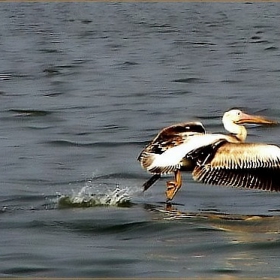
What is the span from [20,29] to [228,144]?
2531cm

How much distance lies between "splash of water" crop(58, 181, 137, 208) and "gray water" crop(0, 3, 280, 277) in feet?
0.04

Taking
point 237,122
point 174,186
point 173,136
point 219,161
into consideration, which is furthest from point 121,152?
point 219,161

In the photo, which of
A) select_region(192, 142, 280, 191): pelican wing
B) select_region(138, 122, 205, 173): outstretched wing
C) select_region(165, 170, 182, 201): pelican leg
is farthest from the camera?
select_region(165, 170, 182, 201): pelican leg

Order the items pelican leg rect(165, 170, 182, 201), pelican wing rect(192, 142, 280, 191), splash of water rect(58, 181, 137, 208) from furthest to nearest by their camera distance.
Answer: splash of water rect(58, 181, 137, 208)
pelican leg rect(165, 170, 182, 201)
pelican wing rect(192, 142, 280, 191)

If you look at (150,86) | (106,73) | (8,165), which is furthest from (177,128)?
(106,73)

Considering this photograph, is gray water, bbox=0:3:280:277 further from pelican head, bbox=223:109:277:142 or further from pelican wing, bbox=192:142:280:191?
pelican head, bbox=223:109:277:142

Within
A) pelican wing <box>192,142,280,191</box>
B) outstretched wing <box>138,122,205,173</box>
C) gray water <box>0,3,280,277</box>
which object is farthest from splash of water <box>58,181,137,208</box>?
pelican wing <box>192,142,280,191</box>

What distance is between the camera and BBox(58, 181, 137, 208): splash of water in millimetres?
10156

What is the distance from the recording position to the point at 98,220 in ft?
30.9

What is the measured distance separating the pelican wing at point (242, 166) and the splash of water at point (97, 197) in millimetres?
984

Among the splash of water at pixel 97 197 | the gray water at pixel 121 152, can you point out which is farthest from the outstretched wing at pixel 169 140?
the splash of water at pixel 97 197

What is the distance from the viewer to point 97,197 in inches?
411

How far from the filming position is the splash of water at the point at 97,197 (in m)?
10.2

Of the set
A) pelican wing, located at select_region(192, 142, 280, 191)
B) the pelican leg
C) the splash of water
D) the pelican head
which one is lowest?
the splash of water
